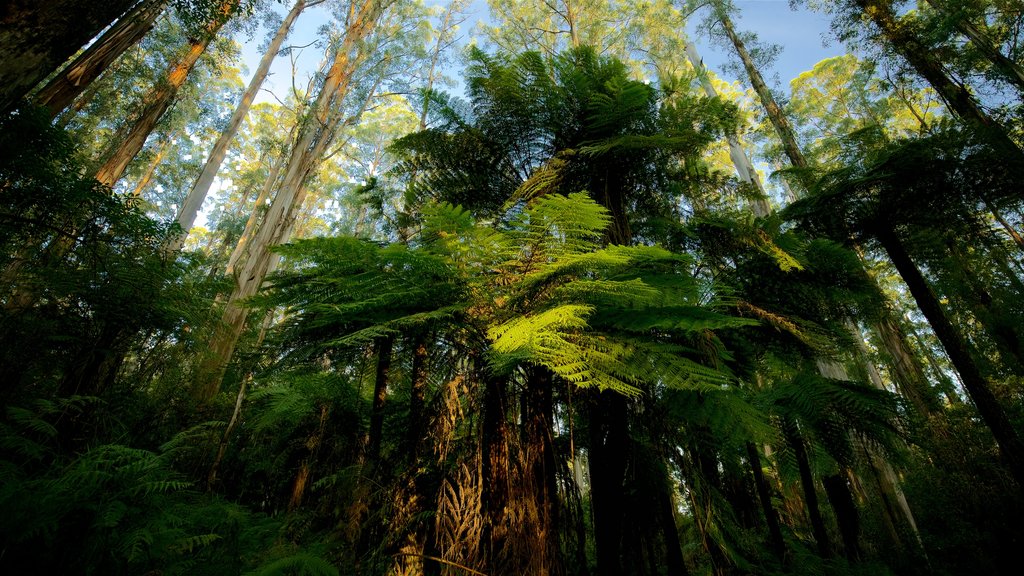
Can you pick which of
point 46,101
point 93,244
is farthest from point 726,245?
point 46,101

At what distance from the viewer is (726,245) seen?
2797 mm

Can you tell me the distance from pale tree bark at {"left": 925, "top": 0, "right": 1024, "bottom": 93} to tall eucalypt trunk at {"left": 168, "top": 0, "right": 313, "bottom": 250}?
1584 cm

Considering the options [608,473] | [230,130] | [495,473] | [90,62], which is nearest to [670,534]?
[608,473]

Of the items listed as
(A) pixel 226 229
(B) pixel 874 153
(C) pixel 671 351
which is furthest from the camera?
(A) pixel 226 229

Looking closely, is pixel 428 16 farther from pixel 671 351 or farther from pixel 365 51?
pixel 671 351

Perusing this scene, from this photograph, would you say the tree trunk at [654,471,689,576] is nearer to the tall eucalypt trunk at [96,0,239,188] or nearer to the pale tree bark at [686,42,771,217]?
the pale tree bark at [686,42,771,217]

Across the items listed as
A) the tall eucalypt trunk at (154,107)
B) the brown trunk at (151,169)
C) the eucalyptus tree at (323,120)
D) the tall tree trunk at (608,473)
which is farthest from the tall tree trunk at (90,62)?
the brown trunk at (151,169)

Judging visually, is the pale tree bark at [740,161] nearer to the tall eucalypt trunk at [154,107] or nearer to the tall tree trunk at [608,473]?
the tall tree trunk at [608,473]

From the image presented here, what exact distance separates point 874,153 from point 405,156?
4.64 metres

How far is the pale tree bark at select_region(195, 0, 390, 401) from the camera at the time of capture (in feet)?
16.1

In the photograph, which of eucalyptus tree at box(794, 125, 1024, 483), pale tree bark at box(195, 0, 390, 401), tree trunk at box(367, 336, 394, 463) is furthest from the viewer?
pale tree bark at box(195, 0, 390, 401)

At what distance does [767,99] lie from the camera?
29.1 ft

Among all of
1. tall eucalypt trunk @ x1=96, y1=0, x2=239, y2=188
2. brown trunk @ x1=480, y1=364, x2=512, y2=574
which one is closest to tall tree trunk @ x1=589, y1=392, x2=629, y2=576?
brown trunk @ x1=480, y1=364, x2=512, y2=574

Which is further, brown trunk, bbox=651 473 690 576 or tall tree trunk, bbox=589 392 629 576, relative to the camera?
brown trunk, bbox=651 473 690 576
